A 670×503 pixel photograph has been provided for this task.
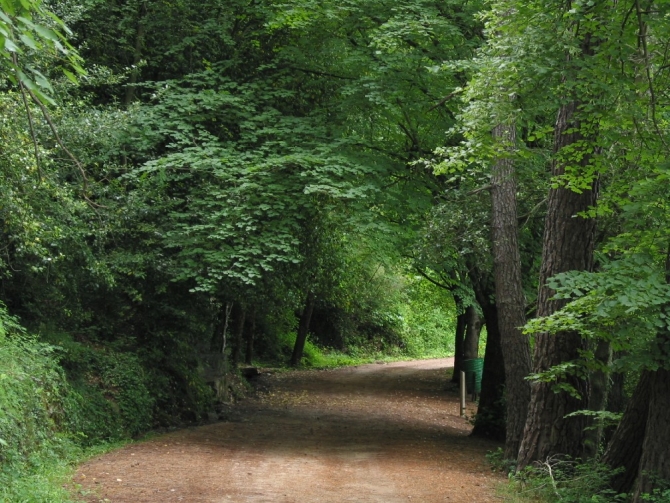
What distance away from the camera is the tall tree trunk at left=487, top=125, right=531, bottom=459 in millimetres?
12805

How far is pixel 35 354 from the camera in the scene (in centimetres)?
1170

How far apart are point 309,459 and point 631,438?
526 cm

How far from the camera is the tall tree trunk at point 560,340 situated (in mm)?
10945

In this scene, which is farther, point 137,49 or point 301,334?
point 301,334

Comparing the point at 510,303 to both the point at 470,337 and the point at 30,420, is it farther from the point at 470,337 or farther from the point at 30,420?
the point at 470,337

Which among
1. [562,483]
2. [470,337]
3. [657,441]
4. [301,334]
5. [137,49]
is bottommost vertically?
[562,483]

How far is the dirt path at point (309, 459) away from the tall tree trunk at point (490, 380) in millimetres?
544

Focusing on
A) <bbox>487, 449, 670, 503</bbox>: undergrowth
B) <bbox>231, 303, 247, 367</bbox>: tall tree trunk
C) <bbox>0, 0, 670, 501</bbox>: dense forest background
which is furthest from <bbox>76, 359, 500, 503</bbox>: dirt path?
<bbox>231, 303, 247, 367</bbox>: tall tree trunk

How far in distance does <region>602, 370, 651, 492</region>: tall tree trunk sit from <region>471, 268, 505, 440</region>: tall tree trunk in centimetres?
604

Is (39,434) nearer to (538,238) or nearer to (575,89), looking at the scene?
(575,89)

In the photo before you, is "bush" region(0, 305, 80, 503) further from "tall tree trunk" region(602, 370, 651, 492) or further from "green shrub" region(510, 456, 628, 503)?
"tall tree trunk" region(602, 370, 651, 492)

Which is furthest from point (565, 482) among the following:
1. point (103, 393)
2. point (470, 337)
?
point (470, 337)

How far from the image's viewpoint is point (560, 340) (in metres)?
11.0

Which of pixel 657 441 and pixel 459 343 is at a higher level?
pixel 459 343
